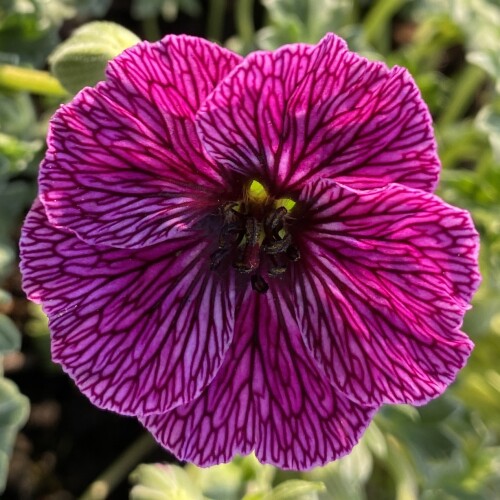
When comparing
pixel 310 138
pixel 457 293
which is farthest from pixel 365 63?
pixel 457 293

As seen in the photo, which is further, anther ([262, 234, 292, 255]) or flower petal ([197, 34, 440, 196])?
anther ([262, 234, 292, 255])

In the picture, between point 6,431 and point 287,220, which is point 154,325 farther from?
point 6,431

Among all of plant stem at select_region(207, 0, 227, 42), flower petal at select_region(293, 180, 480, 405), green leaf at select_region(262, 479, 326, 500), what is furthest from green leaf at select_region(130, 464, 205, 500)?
plant stem at select_region(207, 0, 227, 42)

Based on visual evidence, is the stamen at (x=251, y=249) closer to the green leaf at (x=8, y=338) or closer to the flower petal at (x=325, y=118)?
the flower petal at (x=325, y=118)

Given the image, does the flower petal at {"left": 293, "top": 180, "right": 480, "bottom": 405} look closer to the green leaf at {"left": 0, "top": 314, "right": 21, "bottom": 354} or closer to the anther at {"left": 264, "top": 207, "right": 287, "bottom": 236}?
the anther at {"left": 264, "top": 207, "right": 287, "bottom": 236}

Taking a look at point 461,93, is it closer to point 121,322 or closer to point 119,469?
point 119,469

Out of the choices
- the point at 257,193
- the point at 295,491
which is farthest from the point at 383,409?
the point at 257,193

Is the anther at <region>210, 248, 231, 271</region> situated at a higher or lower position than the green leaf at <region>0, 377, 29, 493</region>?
higher
